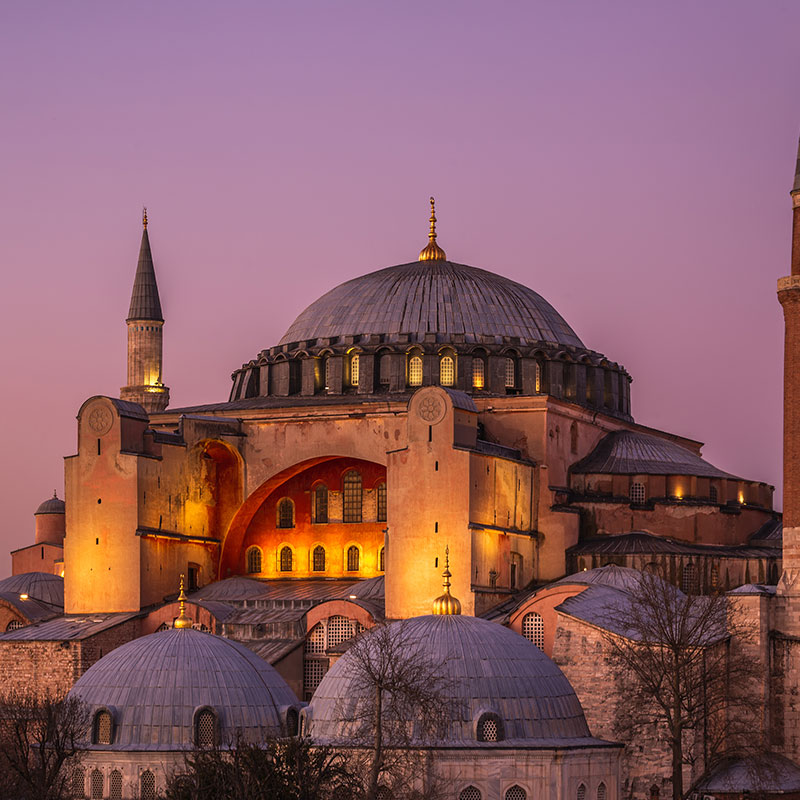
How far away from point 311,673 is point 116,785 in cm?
1201

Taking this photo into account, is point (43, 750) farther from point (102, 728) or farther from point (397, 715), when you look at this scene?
point (397, 715)

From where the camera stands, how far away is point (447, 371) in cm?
6769

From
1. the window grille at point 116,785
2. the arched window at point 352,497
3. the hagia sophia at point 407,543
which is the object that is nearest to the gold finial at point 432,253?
the hagia sophia at point 407,543

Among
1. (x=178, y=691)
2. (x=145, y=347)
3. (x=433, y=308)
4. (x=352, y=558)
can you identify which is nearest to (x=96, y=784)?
(x=178, y=691)

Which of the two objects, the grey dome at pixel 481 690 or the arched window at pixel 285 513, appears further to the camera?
the arched window at pixel 285 513

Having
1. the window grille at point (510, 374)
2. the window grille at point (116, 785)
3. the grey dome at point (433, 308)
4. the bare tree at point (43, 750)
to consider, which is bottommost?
the window grille at point (116, 785)

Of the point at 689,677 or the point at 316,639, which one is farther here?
the point at 316,639

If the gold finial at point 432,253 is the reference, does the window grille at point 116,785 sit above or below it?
below

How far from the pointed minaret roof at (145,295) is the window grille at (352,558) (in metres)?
14.3

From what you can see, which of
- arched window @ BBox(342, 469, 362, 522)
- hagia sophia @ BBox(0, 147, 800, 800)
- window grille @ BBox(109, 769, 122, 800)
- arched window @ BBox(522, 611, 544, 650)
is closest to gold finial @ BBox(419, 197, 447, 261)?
hagia sophia @ BBox(0, 147, 800, 800)

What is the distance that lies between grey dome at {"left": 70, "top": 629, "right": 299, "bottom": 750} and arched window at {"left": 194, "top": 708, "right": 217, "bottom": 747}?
0.44 ft

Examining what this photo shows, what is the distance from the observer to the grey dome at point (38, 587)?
71062mm

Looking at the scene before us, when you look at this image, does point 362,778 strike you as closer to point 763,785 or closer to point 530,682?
point 530,682

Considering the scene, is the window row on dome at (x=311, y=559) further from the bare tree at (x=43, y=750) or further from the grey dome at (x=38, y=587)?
the bare tree at (x=43, y=750)
